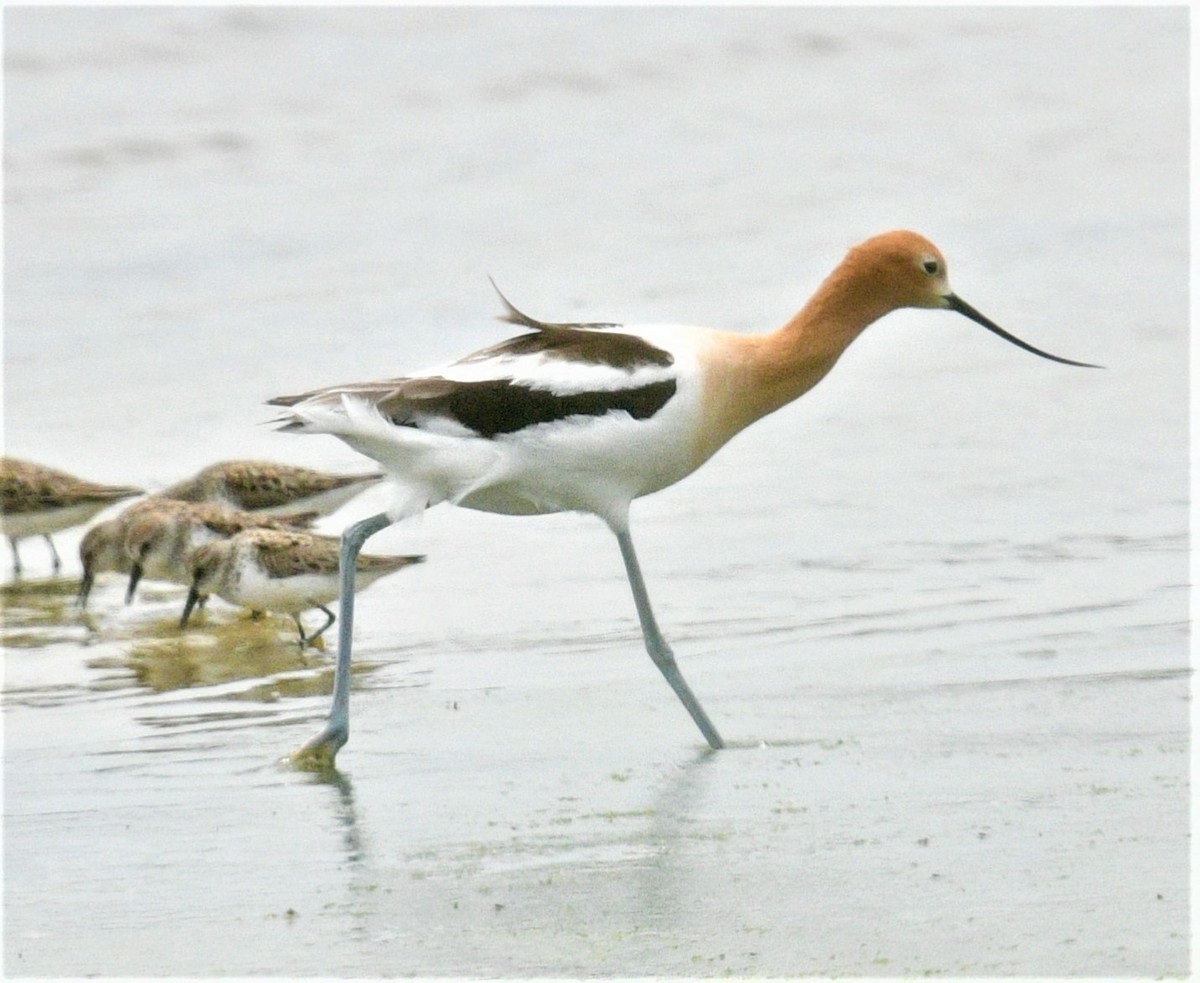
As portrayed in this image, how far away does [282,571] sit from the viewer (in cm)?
830

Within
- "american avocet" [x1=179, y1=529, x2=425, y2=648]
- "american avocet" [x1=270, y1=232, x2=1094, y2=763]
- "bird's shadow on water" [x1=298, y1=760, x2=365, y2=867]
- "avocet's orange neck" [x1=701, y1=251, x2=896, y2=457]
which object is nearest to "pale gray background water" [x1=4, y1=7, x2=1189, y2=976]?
"bird's shadow on water" [x1=298, y1=760, x2=365, y2=867]

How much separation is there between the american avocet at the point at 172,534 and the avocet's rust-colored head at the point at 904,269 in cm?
284

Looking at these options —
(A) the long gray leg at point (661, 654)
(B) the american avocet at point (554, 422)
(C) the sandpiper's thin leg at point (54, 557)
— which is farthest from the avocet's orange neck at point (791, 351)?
(C) the sandpiper's thin leg at point (54, 557)

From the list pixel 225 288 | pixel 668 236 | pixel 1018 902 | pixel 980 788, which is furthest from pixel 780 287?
pixel 1018 902

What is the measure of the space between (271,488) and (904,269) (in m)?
3.49

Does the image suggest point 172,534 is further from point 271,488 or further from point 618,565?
point 618,565

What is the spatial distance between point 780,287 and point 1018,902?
8911 mm

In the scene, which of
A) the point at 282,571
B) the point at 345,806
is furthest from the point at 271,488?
the point at 345,806

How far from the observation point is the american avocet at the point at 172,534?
888 cm

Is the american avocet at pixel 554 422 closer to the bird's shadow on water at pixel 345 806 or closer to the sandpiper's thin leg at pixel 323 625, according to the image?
the bird's shadow on water at pixel 345 806

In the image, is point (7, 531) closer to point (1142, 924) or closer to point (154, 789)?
point (154, 789)

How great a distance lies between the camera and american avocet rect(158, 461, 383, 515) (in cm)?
973

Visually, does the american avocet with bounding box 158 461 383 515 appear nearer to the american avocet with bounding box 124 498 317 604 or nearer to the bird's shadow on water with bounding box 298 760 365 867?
the american avocet with bounding box 124 498 317 604

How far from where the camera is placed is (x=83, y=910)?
5.14 metres
